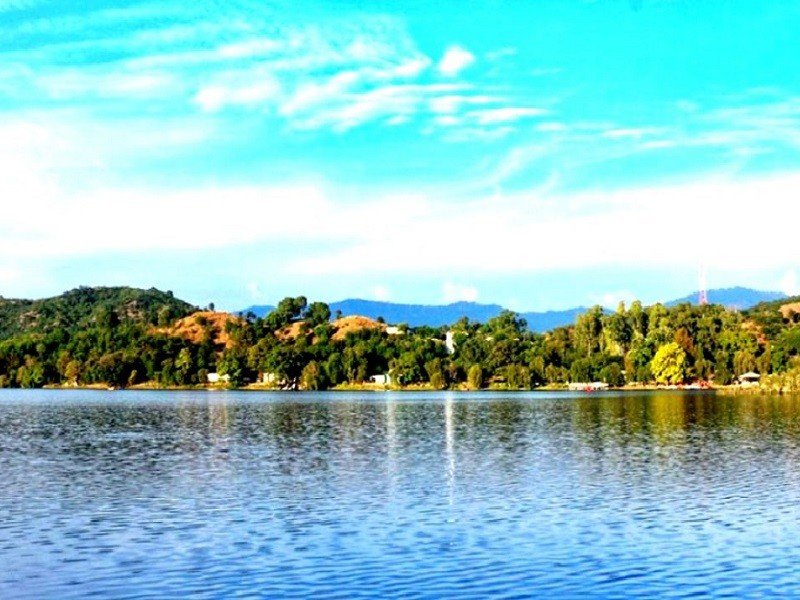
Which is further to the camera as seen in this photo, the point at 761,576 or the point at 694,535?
the point at 694,535

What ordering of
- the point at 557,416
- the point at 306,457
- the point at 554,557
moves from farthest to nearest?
1. the point at 557,416
2. the point at 306,457
3. the point at 554,557

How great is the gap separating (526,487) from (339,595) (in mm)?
20043

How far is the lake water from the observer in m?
26.1

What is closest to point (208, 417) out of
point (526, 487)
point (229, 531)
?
point (526, 487)

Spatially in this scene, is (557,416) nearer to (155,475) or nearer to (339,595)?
(155,475)

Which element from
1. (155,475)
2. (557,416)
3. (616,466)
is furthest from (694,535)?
(557,416)

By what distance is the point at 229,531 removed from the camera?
107ft

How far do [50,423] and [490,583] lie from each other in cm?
7659

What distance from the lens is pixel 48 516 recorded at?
117ft

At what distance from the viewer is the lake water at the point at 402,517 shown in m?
26.1

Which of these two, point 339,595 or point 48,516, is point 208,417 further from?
point 339,595

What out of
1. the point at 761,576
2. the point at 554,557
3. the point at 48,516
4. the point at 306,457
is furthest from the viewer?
the point at 306,457

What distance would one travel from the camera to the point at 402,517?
35438mm

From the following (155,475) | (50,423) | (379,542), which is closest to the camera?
(379,542)
